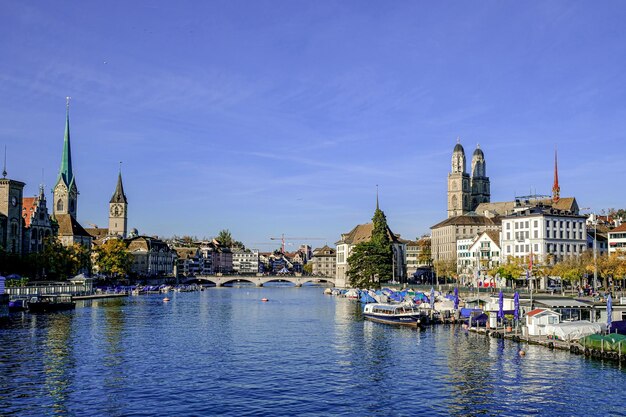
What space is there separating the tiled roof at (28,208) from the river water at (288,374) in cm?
8725

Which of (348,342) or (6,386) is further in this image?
(348,342)

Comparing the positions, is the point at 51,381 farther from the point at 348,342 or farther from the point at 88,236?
the point at 88,236

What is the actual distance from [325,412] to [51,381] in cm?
1904

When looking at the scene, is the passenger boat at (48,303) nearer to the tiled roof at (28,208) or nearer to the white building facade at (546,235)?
the tiled roof at (28,208)

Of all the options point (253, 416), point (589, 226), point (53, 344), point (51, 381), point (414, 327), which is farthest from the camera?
point (589, 226)

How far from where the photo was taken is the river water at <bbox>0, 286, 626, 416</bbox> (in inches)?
1494

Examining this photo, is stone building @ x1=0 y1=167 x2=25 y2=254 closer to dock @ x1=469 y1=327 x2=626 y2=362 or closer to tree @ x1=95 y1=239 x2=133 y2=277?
tree @ x1=95 y1=239 x2=133 y2=277

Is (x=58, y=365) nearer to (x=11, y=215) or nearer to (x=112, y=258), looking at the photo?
(x=11, y=215)

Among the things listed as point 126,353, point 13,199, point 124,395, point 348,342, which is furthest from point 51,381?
point 13,199

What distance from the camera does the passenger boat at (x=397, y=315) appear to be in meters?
80.9

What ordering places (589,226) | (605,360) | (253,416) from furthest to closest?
(589,226) → (605,360) → (253,416)

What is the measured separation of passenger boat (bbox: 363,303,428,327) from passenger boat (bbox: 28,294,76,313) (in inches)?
1819

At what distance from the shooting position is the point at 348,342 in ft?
218

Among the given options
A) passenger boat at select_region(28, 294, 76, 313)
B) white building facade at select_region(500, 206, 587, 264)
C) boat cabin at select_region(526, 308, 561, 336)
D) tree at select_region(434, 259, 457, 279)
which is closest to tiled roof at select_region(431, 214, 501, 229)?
tree at select_region(434, 259, 457, 279)
